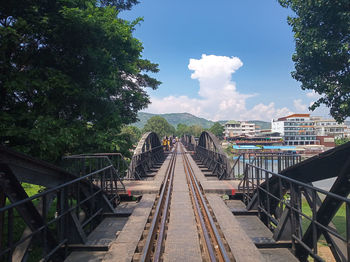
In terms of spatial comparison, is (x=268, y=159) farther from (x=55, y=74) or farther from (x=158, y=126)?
(x=158, y=126)

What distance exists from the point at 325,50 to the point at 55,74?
13.5 m

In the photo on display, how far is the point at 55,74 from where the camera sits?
282 inches

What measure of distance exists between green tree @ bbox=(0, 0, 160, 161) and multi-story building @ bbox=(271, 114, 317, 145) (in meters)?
104

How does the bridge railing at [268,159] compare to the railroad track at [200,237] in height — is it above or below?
above

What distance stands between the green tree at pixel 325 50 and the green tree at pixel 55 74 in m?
10.6

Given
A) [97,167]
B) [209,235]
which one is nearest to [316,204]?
[209,235]

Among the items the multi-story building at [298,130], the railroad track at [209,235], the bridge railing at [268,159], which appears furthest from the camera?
the multi-story building at [298,130]

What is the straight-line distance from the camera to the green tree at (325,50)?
1149cm

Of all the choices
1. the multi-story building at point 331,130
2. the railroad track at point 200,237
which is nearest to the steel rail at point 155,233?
the railroad track at point 200,237

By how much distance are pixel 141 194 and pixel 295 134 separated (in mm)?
110563

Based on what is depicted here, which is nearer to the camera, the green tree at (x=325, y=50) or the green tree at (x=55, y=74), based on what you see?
the green tree at (x=55, y=74)

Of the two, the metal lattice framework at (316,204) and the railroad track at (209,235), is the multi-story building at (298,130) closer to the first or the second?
the railroad track at (209,235)

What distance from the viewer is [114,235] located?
5543 millimetres

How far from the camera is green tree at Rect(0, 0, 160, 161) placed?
6.48 meters
